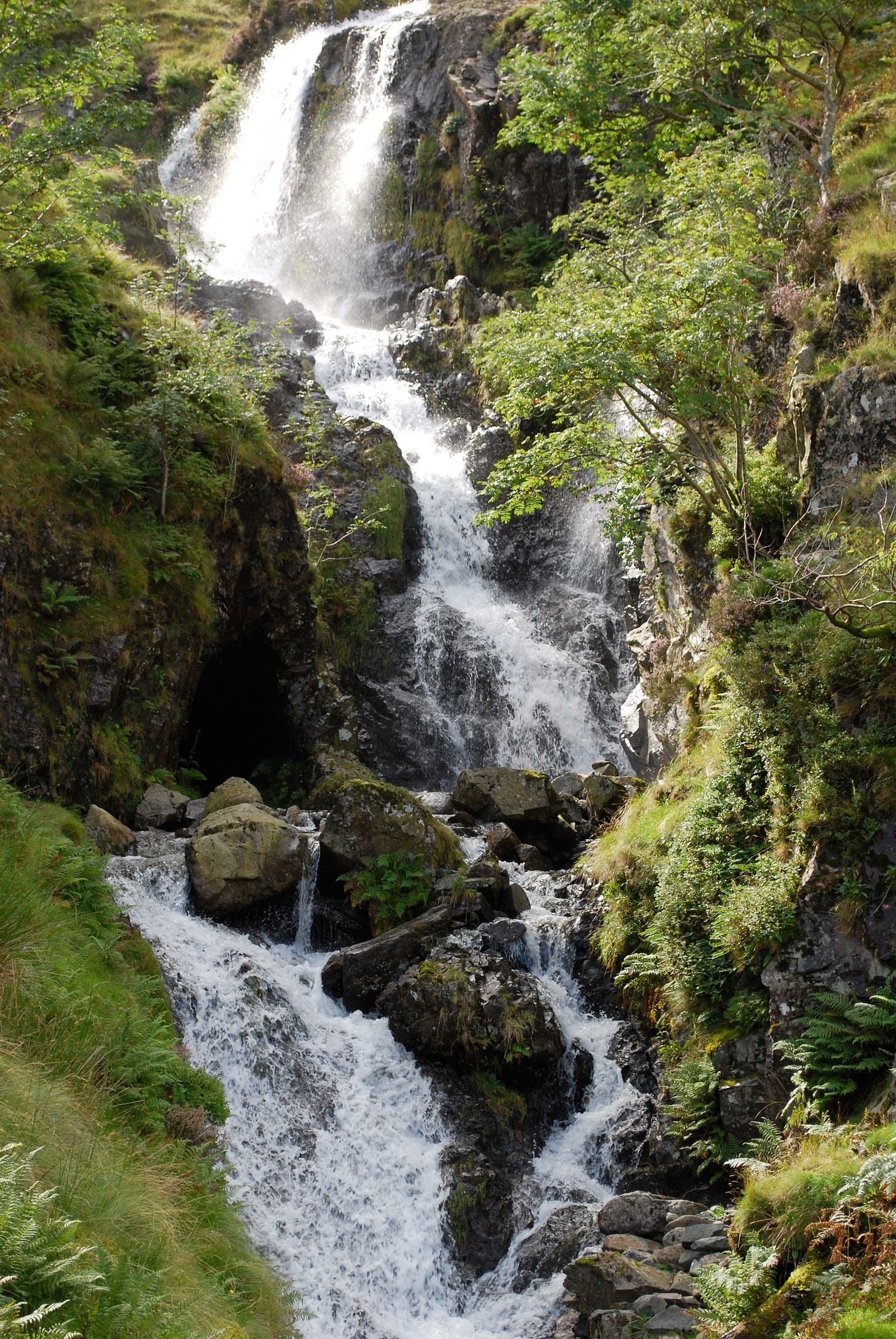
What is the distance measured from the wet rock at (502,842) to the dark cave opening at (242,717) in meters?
4.65

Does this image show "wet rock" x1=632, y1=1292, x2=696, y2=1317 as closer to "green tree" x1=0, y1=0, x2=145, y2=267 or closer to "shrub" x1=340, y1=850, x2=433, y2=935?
"shrub" x1=340, y1=850, x2=433, y2=935

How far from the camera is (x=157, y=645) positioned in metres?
12.9

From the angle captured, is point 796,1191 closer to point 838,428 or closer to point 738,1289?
point 738,1289

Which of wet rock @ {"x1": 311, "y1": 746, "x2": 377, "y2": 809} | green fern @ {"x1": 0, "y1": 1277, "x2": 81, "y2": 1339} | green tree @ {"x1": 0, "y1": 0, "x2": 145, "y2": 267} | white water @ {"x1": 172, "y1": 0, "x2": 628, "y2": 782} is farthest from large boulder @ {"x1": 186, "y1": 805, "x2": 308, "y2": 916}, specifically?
green fern @ {"x1": 0, "y1": 1277, "x2": 81, "y2": 1339}

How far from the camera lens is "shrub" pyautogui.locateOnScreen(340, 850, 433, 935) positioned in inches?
429

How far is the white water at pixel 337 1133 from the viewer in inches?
294

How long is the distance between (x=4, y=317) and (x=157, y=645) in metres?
4.81

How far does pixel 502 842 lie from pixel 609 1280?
6424mm

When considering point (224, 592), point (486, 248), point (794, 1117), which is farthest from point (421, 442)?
point (794, 1117)

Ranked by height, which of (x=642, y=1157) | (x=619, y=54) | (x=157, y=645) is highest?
(x=619, y=54)

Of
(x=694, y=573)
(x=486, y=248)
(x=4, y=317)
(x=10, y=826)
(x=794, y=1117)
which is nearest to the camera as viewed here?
(x=794, y=1117)

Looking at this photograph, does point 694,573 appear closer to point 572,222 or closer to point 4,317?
point 572,222

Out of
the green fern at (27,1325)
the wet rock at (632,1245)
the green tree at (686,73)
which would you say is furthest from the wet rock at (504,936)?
the green tree at (686,73)

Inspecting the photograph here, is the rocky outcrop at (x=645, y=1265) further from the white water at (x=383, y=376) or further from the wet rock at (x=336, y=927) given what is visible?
the white water at (x=383, y=376)
